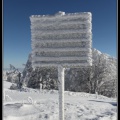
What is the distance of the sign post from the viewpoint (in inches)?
98.5

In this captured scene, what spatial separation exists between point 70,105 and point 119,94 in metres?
3.07

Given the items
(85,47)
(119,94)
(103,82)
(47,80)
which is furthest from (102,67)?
(119,94)

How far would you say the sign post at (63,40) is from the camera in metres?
2.50

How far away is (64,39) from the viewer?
252cm

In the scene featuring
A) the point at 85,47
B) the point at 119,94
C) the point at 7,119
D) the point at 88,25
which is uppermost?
the point at 88,25

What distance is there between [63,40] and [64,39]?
0.5 inches

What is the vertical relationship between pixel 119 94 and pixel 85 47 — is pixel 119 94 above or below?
below

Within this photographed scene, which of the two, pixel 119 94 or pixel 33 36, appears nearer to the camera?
pixel 119 94

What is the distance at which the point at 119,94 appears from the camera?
1524 millimetres

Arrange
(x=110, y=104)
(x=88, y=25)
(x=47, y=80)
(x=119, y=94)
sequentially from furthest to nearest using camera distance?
(x=47, y=80) → (x=110, y=104) → (x=88, y=25) → (x=119, y=94)

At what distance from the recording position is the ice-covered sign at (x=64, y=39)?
8.20 feet

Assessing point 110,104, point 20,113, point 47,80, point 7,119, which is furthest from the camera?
point 47,80

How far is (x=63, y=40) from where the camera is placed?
8.27 feet

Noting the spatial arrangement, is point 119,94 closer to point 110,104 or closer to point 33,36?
point 33,36
